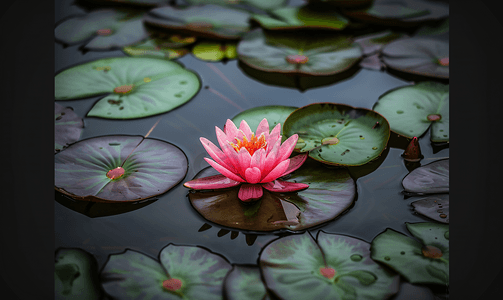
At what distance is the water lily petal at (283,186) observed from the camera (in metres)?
1.62

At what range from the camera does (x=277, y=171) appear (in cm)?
156

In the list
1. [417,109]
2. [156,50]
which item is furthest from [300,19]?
[417,109]

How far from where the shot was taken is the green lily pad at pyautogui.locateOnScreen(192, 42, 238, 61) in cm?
279

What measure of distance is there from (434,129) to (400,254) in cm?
90

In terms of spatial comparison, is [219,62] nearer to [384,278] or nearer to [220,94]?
[220,94]

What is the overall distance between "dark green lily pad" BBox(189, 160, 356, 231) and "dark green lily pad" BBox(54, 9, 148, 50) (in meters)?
1.73

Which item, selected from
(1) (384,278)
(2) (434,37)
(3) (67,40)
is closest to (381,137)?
(1) (384,278)

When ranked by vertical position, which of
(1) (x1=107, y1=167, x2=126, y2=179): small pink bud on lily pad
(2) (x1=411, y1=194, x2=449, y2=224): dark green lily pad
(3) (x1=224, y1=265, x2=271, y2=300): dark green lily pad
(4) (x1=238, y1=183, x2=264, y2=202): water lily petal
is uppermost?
(1) (x1=107, y1=167, x2=126, y2=179): small pink bud on lily pad

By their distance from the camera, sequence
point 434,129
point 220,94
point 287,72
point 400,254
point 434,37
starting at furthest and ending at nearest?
point 434,37
point 287,72
point 220,94
point 434,129
point 400,254

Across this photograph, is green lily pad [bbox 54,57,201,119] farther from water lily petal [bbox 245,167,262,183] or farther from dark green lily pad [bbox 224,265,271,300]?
dark green lily pad [bbox 224,265,271,300]

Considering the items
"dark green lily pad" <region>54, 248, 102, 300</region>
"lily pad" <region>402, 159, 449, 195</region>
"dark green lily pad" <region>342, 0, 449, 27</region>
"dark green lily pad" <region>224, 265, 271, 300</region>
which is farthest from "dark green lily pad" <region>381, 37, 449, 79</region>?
"dark green lily pad" <region>54, 248, 102, 300</region>

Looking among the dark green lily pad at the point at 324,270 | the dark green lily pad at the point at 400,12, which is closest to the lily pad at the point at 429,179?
the dark green lily pad at the point at 324,270
